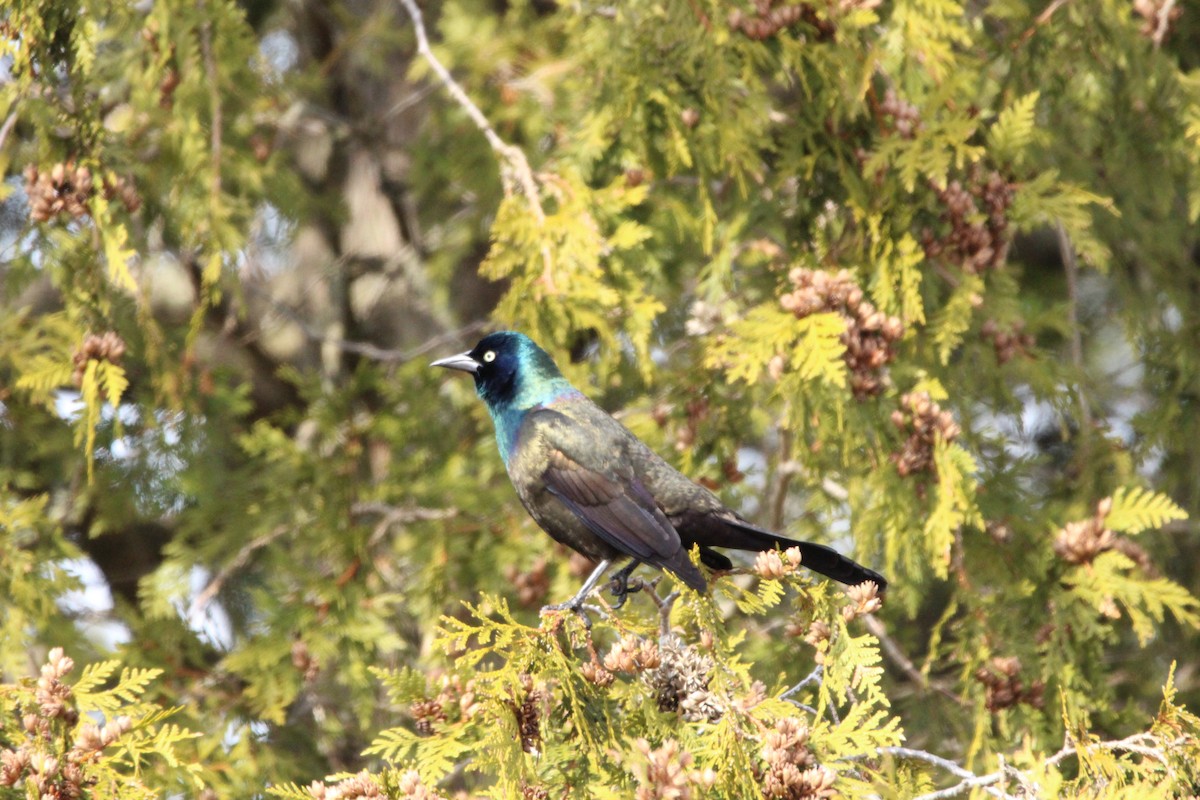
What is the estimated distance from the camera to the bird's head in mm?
4297

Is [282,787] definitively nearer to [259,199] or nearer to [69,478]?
[69,478]

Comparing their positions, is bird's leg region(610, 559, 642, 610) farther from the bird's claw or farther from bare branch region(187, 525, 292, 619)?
bare branch region(187, 525, 292, 619)

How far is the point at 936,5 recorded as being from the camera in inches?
154

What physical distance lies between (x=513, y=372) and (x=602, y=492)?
0.63 meters

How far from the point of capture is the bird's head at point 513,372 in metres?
4.30

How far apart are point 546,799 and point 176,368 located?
2497 mm

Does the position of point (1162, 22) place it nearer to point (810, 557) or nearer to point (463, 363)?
point (810, 557)

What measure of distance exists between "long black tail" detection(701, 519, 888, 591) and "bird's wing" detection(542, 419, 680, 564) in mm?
192

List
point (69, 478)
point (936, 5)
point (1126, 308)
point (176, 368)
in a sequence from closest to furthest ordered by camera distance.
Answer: point (936, 5), point (176, 368), point (1126, 308), point (69, 478)

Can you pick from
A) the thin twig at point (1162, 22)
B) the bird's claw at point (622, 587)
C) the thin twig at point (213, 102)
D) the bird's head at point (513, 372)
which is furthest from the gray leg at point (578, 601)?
the thin twig at point (1162, 22)

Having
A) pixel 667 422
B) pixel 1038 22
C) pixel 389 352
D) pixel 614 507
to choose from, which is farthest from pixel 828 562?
pixel 389 352

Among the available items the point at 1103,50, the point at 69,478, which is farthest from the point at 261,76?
the point at 1103,50

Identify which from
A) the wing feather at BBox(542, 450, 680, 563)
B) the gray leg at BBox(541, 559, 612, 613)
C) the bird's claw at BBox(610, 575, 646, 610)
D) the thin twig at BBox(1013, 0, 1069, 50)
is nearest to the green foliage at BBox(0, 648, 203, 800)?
the gray leg at BBox(541, 559, 612, 613)

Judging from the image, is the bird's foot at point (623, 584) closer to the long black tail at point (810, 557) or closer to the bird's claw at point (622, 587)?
the bird's claw at point (622, 587)
